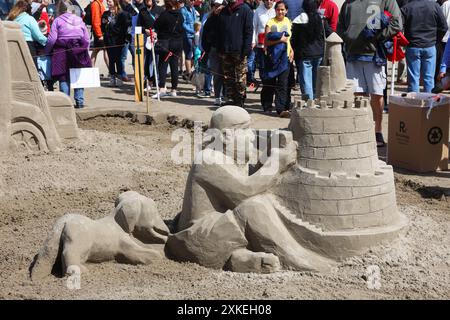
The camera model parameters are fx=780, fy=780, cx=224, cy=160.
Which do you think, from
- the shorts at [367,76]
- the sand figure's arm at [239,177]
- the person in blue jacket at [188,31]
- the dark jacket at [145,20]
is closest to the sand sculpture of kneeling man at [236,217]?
the sand figure's arm at [239,177]

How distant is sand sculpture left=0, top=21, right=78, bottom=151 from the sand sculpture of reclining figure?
136 inches

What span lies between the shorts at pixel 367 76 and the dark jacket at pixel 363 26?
14cm

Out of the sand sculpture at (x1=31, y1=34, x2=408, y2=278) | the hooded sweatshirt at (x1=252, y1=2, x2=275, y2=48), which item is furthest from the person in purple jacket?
the sand sculpture at (x1=31, y1=34, x2=408, y2=278)

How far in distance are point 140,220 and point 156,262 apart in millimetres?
312

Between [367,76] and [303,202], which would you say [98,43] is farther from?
[303,202]

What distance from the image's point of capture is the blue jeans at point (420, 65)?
414 inches

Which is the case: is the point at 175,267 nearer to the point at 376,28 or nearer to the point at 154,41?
the point at 376,28

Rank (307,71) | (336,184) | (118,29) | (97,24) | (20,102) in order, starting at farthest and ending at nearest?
(97,24) < (118,29) < (307,71) < (20,102) < (336,184)

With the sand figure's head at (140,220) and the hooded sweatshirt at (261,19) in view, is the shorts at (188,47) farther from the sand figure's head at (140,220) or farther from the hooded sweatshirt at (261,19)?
the sand figure's head at (140,220)

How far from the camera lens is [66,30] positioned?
430 inches

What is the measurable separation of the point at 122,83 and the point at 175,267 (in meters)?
9.76

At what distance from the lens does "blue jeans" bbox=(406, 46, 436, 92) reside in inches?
414

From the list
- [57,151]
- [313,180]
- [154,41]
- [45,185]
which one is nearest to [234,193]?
[313,180]

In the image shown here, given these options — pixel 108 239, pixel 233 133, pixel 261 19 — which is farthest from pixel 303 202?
pixel 261 19
